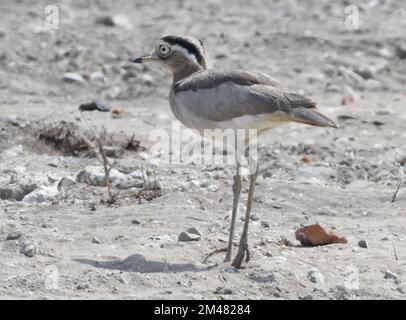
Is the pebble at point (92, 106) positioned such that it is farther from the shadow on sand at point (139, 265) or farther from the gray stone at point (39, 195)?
the shadow on sand at point (139, 265)

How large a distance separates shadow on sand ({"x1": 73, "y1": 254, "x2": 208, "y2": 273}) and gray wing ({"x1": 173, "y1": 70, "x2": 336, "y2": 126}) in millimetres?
956

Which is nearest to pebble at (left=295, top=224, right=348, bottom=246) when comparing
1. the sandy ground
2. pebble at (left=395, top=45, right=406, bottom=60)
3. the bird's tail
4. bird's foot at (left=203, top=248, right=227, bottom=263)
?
the sandy ground

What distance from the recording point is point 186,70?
7.57 metres

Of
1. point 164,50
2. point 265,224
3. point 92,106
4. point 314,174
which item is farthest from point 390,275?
point 92,106

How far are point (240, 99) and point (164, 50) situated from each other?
39.1 inches

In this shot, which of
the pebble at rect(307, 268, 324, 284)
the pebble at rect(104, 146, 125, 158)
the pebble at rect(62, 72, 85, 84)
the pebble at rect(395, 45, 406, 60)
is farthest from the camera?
the pebble at rect(395, 45, 406, 60)

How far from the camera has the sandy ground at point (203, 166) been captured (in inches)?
254

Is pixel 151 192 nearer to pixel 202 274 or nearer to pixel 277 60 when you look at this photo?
pixel 202 274

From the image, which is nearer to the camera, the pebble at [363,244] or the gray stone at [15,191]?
the pebble at [363,244]

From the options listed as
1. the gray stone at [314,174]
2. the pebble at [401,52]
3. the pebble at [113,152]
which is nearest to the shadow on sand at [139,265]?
the gray stone at [314,174]

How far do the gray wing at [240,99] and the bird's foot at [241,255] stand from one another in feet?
2.61

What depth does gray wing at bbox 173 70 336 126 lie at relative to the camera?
672 cm

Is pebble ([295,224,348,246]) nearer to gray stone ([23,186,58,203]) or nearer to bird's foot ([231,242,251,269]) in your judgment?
bird's foot ([231,242,251,269])

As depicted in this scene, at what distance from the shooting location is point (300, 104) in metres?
6.76
